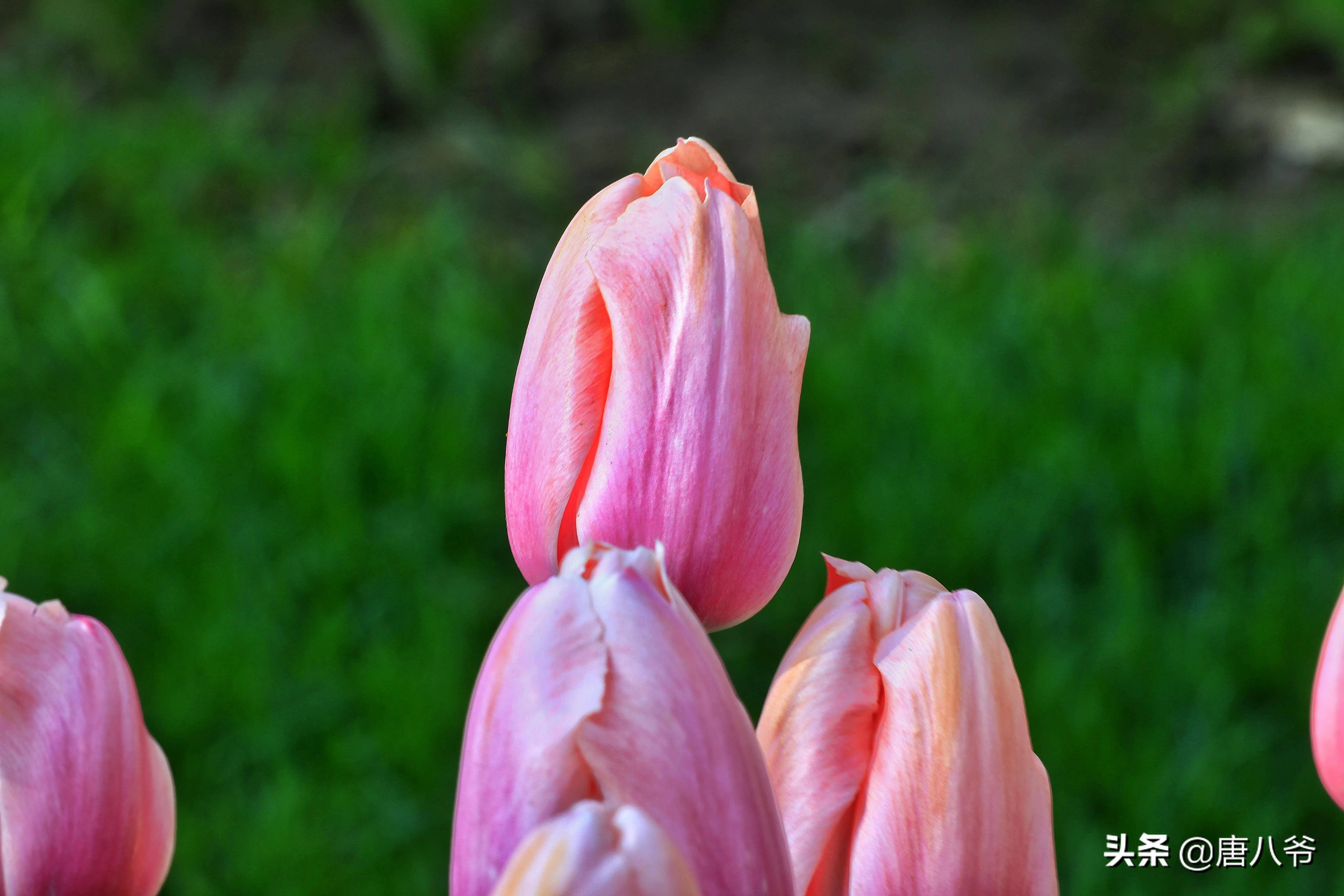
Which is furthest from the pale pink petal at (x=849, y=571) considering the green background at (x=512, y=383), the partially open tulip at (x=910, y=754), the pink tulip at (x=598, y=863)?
the green background at (x=512, y=383)

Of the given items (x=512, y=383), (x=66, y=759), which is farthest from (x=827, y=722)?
(x=512, y=383)

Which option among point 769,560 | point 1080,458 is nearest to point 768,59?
point 1080,458

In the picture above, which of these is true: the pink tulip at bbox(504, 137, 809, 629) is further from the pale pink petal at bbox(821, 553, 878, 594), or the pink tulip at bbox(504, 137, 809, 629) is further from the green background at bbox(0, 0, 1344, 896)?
the green background at bbox(0, 0, 1344, 896)

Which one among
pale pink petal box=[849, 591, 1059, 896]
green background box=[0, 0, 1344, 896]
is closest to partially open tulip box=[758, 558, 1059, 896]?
pale pink petal box=[849, 591, 1059, 896]

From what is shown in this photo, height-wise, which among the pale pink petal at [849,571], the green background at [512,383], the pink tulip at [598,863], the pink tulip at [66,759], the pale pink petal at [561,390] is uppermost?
the pale pink petal at [561,390]

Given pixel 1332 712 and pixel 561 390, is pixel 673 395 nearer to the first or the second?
pixel 561 390

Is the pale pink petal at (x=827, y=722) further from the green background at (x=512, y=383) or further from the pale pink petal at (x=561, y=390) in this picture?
the green background at (x=512, y=383)
